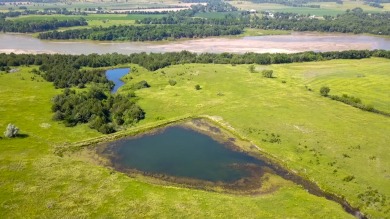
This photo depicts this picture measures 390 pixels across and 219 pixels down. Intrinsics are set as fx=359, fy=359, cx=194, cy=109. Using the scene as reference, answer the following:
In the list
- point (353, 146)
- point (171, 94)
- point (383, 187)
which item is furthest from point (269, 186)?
point (171, 94)

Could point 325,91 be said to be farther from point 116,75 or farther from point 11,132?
point 11,132

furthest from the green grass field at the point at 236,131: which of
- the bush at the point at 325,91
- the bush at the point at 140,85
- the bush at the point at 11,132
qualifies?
the bush at the point at 325,91

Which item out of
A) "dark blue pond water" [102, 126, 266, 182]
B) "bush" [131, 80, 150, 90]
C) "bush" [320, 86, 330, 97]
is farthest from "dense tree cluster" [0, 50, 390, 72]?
"dark blue pond water" [102, 126, 266, 182]

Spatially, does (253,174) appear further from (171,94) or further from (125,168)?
(171,94)

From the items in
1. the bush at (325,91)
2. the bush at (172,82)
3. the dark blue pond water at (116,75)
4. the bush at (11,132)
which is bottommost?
the dark blue pond water at (116,75)

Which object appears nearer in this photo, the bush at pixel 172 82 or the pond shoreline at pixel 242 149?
the pond shoreline at pixel 242 149

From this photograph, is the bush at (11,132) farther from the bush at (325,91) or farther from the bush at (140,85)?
the bush at (325,91)

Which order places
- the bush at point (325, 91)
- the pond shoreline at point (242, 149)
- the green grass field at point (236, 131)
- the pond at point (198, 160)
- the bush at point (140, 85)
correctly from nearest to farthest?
the green grass field at point (236, 131) → the pond shoreline at point (242, 149) → the pond at point (198, 160) → the bush at point (325, 91) → the bush at point (140, 85)
